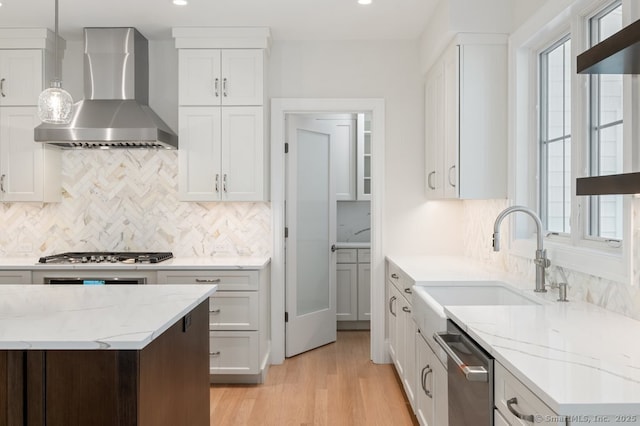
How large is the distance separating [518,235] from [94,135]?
115 inches

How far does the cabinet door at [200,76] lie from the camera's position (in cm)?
385

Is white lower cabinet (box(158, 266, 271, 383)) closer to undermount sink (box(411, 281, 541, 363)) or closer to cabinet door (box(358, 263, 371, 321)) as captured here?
undermount sink (box(411, 281, 541, 363))

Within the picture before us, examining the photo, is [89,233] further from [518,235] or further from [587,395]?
[587,395]

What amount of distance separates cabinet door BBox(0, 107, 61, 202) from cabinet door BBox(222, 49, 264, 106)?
4.93ft

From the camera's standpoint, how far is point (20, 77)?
3867mm

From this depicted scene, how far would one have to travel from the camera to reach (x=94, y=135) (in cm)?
358

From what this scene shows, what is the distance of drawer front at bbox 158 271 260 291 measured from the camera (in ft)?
11.8

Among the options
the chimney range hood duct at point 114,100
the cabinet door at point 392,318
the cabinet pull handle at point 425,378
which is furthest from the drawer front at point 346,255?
the cabinet pull handle at point 425,378

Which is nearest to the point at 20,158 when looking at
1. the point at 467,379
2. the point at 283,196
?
the point at 283,196

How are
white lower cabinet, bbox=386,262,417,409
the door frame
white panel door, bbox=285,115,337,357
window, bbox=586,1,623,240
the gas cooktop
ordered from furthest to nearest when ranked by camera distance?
1. white panel door, bbox=285,115,337,357
2. the door frame
3. the gas cooktop
4. white lower cabinet, bbox=386,262,417,409
5. window, bbox=586,1,623,240

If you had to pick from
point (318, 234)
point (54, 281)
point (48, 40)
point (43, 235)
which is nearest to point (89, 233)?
point (43, 235)

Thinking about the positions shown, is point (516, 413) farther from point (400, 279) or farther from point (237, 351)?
point (237, 351)

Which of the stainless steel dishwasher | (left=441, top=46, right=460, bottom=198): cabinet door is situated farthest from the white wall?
the stainless steel dishwasher

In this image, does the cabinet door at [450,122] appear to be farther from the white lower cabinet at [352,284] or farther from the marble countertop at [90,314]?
the white lower cabinet at [352,284]
